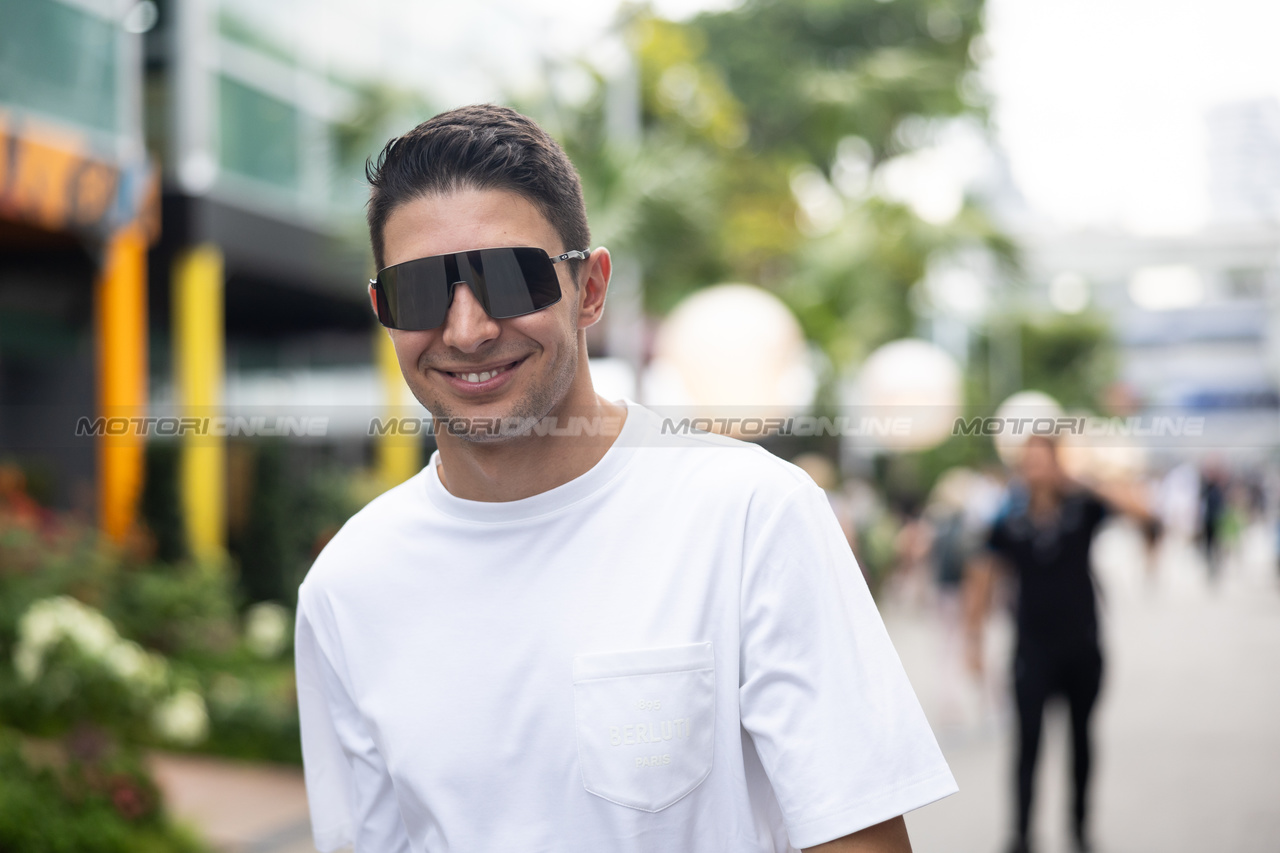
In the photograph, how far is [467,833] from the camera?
5.07 feet

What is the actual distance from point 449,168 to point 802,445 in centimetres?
1851

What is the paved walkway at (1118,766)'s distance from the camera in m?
5.66

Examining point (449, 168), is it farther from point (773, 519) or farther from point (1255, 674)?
point (1255, 674)

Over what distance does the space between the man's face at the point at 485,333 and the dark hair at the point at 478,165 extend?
0.06 ft

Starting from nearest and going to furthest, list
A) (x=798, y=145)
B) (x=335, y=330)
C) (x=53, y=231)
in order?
1. (x=53, y=231)
2. (x=335, y=330)
3. (x=798, y=145)

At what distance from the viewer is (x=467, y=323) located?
62.1 inches

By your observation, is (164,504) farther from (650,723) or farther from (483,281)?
(650,723)

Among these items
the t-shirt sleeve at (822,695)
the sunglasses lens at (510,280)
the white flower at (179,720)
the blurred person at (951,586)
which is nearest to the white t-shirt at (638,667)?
the t-shirt sleeve at (822,695)

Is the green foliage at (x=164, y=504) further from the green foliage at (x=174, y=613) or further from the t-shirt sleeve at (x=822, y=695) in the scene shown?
the t-shirt sleeve at (x=822, y=695)

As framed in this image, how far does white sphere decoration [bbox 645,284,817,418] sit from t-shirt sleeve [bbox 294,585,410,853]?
493 cm

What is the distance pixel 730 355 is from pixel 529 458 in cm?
561

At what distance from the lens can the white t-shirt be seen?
1.43 m

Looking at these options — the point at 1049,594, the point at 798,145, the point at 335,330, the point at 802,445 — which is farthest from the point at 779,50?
the point at 1049,594

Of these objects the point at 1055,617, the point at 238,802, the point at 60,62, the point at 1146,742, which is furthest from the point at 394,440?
the point at 1055,617
